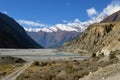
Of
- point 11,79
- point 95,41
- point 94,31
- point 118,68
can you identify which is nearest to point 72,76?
point 118,68

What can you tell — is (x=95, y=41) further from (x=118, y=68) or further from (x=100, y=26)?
(x=118, y=68)

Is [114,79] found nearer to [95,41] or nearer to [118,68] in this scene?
[118,68]

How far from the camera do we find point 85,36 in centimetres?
19262

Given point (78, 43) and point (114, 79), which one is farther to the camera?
point (78, 43)

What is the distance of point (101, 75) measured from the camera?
22531 millimetres

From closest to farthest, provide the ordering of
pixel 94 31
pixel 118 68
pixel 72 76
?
pixel 118 68, pixel 72 76, pixel 94 31

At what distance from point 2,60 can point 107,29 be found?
104991 millimetres

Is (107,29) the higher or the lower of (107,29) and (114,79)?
the higher

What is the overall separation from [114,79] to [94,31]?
550ft

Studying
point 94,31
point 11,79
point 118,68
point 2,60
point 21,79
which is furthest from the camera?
point 94,31

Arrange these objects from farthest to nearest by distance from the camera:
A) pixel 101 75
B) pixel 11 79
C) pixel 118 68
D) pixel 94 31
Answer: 1. pixel 94 31
2. pixel 11 79
3. pixel 118 68
4. pixel 101 75

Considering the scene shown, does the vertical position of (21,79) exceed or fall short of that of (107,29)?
it falls short

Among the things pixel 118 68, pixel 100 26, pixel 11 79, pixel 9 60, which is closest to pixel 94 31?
pixel 100 26

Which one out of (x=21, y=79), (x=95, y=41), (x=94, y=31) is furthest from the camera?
(x=94, y=31)
